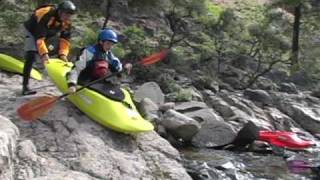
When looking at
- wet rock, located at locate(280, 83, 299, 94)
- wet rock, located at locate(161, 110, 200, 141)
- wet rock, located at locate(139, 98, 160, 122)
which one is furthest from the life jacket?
wet rock, located at locate(280, 83, 299, 94)

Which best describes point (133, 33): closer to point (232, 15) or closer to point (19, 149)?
point (232, 15)

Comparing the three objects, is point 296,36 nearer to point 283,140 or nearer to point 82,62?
point 283,140

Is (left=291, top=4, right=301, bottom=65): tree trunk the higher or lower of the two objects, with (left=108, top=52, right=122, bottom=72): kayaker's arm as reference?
lower

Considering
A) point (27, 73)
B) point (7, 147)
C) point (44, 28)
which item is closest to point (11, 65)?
point (27, 73)

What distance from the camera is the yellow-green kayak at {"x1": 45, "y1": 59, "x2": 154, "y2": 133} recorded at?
682cm

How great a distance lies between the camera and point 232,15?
2047 centimetres

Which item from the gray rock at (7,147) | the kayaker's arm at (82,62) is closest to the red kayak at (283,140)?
the kayaker's arm at (82,62)

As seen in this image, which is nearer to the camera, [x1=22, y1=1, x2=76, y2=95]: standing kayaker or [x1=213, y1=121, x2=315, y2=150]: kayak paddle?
[x1=22, y1=1, x2=76, y2=95]: standing kayaker

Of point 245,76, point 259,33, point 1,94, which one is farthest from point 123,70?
point 245,76

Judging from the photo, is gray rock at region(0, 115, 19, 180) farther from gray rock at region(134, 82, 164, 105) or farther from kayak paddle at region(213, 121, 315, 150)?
gray rock at region(134, 82, 164, 105)

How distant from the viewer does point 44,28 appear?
7.25 m

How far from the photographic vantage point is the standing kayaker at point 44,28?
711 centimetres

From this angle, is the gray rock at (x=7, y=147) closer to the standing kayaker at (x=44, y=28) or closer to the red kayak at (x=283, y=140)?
the standing kayaker at (x=44, y=28)

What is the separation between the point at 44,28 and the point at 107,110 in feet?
4.68
